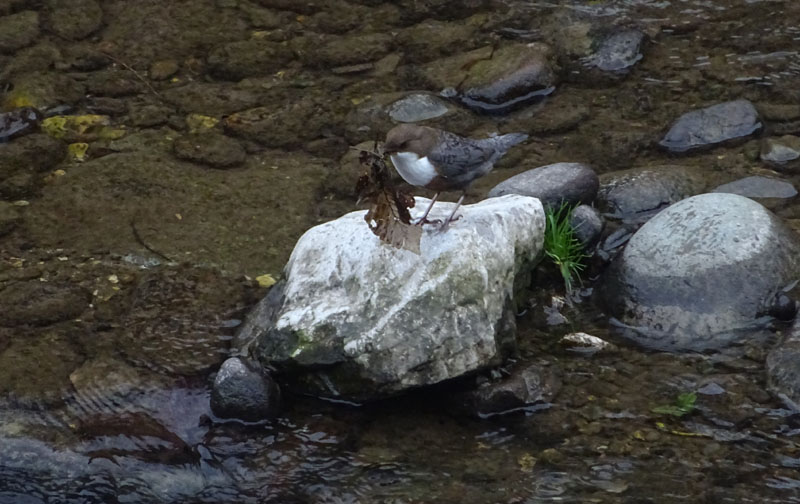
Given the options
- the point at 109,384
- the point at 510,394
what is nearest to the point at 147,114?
the point at 109,384

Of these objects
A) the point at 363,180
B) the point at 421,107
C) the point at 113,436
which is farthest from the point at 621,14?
the point at 113,436

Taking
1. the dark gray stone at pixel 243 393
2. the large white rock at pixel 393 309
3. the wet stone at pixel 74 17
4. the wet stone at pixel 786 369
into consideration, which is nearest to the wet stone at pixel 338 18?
the wet stone at pixel 74 17

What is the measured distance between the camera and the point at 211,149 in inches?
264

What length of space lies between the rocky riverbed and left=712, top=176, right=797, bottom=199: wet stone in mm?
20

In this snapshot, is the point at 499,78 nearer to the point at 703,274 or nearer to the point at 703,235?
the point at 703,235

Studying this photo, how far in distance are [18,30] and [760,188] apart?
19.1 feet

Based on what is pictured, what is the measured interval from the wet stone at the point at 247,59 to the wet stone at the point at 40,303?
2.73 meters

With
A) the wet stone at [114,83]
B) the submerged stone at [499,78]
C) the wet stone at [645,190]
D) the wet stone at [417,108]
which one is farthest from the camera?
the wet stone at [114,83]

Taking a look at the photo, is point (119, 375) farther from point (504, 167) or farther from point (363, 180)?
point (504, 167)

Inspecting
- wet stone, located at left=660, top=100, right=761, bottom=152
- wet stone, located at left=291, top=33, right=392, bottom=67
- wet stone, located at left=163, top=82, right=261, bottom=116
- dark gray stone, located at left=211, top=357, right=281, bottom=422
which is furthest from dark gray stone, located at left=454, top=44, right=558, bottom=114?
dark gray stone, located at left=211, top=357, right=281, bottom=422

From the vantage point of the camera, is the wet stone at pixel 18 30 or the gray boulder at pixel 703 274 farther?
the wet stone at pixel 18 30

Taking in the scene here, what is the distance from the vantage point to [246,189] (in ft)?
20.8

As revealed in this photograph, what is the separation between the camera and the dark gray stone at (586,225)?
17.9 ft

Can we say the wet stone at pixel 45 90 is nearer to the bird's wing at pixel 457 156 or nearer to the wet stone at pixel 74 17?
the wet stone at pixel 74 17
